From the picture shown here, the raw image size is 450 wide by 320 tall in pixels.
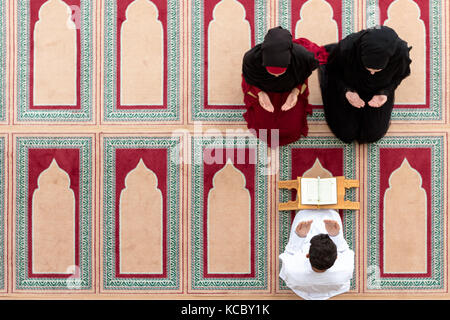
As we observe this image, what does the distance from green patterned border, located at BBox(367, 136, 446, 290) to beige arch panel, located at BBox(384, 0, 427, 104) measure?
240mm

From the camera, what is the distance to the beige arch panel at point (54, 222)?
241 centimetres

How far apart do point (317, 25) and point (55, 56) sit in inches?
59.4

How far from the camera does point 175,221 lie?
94.7 inches

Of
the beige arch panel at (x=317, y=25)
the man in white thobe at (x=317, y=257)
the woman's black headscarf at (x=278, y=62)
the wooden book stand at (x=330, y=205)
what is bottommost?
the man in white thobe at (x=317, y=257)

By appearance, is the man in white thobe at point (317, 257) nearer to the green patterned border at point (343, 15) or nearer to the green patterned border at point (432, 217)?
the green patterned border at point (432, 217)

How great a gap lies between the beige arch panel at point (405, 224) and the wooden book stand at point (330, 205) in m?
0.21

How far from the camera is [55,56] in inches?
94.5

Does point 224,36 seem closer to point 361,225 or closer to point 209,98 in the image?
point 209,98

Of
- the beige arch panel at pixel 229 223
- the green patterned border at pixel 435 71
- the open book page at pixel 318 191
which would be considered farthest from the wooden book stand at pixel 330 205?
the green patterned border at pixel 435 71

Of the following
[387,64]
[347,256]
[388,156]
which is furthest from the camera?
[388,156]

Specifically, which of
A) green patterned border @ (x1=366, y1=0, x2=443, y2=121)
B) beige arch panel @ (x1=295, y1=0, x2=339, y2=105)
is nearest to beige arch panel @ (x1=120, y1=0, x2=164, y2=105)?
beige arch panel @ (x1=295, y1=0, x2=339, y2=105)

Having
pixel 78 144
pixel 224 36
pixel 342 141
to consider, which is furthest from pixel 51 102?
pixel 342 141

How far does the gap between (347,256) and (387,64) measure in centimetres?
98

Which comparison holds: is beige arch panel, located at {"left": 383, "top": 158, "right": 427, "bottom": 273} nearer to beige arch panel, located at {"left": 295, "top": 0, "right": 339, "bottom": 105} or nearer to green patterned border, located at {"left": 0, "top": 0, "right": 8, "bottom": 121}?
beige arch panel, located at {"left": 295, "top": 0, "right": 339, "bottom": 105}
